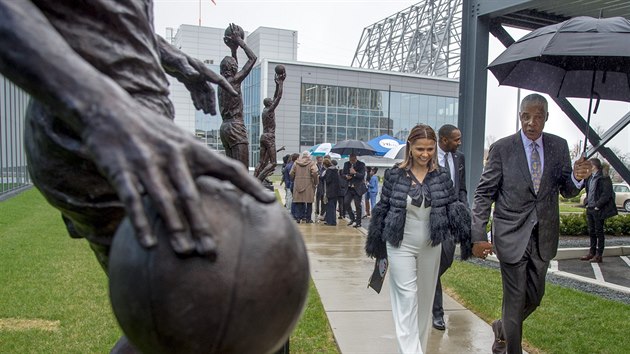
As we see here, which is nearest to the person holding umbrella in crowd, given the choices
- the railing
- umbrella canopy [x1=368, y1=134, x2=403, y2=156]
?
umbrella canopy [x1=368, y1=134, x2=403, y2=156]

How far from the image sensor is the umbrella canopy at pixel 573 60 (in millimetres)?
4422

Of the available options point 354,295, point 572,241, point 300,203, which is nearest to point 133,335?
point 354,295

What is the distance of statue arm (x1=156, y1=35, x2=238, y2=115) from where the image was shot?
2.14 metres

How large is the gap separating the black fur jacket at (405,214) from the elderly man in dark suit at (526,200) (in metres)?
0.27

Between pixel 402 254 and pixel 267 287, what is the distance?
3318 mm

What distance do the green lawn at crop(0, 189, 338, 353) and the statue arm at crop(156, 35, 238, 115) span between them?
2.95 m

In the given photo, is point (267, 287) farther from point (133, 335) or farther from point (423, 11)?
point (423, 11)

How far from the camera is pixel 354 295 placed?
269 inches

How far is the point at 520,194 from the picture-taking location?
14.0 ft

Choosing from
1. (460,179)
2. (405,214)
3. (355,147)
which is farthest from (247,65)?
(355,147)

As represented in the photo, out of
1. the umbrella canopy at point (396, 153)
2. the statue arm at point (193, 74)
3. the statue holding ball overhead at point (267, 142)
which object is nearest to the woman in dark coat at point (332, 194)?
the statue holding ball overhead at point (267, 142)

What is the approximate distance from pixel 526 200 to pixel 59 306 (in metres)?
4.57

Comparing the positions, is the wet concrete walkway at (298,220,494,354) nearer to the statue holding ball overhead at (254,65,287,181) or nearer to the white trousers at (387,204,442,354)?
the white trousers at (387,204,442,354)

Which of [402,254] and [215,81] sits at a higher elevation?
[215,81]
